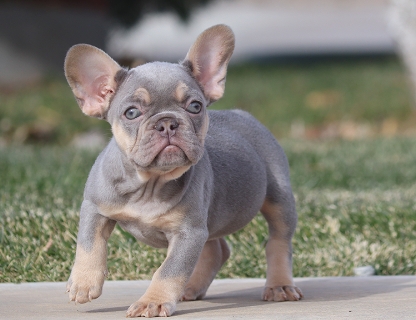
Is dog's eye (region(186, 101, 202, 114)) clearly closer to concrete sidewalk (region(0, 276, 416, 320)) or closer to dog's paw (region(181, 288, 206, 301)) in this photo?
concrete sidewalk (region(0, 276, 416, 320))

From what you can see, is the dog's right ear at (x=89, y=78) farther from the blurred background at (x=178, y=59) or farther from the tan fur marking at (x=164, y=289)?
the blurred background at (x=178, y=59)

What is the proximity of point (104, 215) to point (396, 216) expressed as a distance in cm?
278

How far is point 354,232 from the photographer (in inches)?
225

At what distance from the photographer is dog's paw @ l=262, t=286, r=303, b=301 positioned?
13.9 feet

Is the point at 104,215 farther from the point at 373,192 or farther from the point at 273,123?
the point at 273,123

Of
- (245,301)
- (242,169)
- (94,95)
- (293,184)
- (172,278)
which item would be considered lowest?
(293,184)

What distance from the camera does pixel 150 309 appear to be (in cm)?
355

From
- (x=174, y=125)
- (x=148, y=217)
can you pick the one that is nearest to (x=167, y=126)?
(x=174, y=125)

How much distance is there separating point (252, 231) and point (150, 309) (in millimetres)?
2205

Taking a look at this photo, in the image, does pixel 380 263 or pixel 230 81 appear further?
pixel 230 81

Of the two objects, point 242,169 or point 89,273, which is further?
point 242,169

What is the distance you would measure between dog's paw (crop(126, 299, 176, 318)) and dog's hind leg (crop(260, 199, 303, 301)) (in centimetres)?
84

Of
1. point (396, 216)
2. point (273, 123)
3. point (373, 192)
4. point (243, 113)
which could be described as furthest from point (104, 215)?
point (273, 123)

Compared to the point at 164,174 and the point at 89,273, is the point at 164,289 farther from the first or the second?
the point at 164,174
